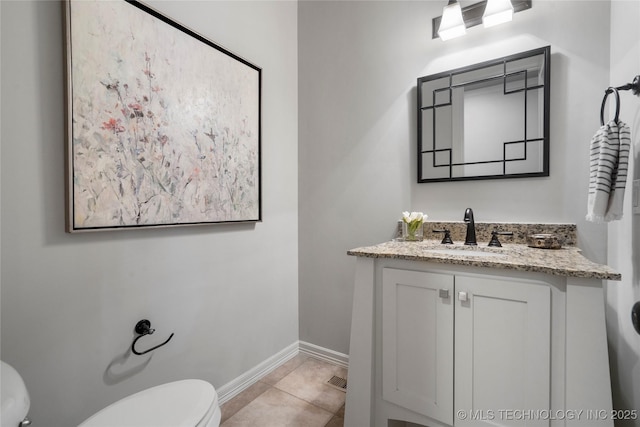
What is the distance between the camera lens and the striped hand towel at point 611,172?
1039 millimetres

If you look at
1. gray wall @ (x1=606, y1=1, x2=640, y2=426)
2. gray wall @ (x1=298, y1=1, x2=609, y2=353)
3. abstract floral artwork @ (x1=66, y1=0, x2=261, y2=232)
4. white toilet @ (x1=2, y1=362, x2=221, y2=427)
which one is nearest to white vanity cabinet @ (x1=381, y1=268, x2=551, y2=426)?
gray wall @ (x1=606, y1=1, x2=640, y2=426)

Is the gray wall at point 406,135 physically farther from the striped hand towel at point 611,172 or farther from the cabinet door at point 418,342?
the cabinet door at point 418,342

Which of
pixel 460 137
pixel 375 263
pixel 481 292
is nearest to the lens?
pixel 481 292

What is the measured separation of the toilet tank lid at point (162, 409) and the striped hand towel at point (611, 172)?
1.51 metres

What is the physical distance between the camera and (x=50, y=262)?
1054mm

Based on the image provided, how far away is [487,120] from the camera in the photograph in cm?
164

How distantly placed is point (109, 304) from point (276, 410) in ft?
3.40

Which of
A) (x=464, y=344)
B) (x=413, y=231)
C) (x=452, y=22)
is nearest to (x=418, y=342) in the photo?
(x=464, y=344)

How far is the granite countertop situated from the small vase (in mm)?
120

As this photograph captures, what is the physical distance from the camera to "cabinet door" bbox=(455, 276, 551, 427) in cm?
102

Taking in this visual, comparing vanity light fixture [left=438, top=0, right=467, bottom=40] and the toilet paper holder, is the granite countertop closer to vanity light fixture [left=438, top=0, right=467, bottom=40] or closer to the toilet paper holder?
the toilet paper holder

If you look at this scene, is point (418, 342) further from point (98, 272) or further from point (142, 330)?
point (98, 272)

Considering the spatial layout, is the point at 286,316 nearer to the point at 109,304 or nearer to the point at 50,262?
the point at 109,304

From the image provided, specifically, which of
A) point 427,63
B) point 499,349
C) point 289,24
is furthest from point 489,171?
point 289,24
